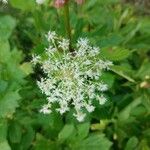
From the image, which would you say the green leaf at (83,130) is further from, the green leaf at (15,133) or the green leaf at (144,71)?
the green leaf at (144,71)

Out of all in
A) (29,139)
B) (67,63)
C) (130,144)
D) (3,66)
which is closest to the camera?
(67,63)

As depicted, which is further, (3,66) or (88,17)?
(88,17)

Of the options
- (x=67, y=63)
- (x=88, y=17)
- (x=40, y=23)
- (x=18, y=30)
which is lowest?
(x=67, y=63)

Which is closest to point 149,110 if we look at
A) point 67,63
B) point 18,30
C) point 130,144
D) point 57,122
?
point 130,144

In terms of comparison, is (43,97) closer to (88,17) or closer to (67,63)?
(67,63)

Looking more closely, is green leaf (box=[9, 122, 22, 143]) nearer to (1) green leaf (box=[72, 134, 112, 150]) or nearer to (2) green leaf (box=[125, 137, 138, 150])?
(1) green leaf (box=[72, 134, 112, 150])

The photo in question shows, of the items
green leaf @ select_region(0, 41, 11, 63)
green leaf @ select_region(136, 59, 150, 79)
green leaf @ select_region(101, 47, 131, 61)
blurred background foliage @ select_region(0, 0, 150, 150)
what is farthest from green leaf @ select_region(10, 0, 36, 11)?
green leaf @ select_region(136, 59, 150, 79)

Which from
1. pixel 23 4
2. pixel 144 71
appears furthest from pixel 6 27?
pixel 144 71

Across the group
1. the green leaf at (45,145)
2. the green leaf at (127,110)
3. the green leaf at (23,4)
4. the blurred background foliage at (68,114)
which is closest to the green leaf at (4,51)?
the blurred background foliage at (68,114)

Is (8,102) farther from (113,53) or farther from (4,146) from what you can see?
(113,53)
